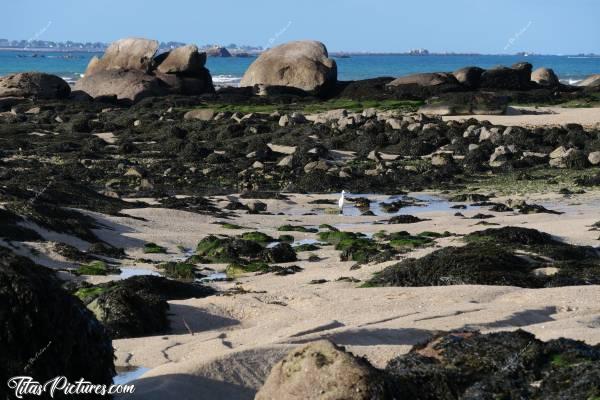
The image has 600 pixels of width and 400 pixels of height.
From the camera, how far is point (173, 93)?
49.4m

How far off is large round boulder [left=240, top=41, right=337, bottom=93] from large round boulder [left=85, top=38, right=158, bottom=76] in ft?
17.8

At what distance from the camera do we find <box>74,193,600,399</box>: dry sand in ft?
26.2

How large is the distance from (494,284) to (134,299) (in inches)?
186

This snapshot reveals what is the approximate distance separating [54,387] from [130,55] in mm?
46044

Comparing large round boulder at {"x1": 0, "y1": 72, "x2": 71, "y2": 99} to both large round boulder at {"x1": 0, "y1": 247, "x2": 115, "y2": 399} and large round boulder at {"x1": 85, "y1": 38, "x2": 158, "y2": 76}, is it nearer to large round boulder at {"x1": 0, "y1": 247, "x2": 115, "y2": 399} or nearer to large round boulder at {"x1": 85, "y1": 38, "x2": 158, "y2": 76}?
large round boulder at {"x1": 85, "y1": 38, "x2": 158, "y2": 76}

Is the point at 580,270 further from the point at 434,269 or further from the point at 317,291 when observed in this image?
the point at 317,291

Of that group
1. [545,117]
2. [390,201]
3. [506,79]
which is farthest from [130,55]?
[390,201]

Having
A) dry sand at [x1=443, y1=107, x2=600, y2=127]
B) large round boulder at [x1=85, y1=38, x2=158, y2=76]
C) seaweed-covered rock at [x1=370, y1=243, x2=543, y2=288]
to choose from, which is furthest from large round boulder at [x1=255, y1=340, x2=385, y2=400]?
large round boulder at [x1=85, y1=38, x2=158, y2=76]

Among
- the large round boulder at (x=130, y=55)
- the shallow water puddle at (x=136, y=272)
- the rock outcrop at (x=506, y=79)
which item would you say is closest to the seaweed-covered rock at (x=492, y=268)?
A: the shallow water puddle at (x=136, y=272)

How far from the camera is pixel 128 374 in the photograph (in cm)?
844

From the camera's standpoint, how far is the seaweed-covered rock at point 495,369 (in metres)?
6.68

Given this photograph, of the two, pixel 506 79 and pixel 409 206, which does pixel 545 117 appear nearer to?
pixel 506 79

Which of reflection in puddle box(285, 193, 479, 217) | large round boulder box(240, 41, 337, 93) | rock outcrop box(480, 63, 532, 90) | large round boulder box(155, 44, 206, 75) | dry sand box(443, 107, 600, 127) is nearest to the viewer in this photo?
reflection in puddle box(285, 193, 479, 217)

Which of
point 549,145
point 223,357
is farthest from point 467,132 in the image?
point 223,357
